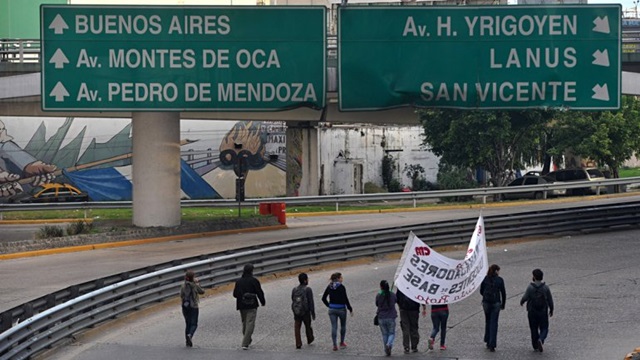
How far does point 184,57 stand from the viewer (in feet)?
97.5

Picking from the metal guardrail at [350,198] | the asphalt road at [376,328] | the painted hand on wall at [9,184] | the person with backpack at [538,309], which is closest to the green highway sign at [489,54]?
the asphalt road at [376,328]

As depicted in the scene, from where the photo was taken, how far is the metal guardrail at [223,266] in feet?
54.9

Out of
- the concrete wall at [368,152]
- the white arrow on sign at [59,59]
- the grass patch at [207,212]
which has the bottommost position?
the grass patch at [207,212]

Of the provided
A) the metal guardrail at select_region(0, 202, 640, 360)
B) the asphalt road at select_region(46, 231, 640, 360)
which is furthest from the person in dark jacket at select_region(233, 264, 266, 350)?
the metal guardrail at select_region(0, 202, 640, 360)

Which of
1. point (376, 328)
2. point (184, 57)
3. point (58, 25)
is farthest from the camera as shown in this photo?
point (58, 25)

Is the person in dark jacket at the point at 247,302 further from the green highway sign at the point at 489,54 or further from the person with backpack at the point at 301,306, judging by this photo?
the green highway sign at the point at 489,54

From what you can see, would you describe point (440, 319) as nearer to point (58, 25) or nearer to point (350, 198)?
point (58, 25)

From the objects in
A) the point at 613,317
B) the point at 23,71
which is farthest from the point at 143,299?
the point at 23,71

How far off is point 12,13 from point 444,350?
4660 cm

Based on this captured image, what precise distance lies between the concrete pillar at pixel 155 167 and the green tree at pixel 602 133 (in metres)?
25.2

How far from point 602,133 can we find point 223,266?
109 ft

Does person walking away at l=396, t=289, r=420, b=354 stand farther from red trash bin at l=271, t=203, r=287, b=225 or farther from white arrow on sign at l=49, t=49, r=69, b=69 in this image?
red trash bin at l=271, t=203, r=287, b=225

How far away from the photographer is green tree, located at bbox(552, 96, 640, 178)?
52.7 meters

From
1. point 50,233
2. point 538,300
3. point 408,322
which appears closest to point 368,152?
point 50,233
